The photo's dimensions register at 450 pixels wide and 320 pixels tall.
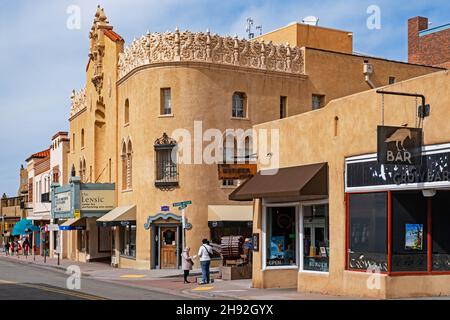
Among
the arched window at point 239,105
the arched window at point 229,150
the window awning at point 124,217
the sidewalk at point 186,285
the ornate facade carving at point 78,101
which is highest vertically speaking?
the ornate facade carving at point 78,101

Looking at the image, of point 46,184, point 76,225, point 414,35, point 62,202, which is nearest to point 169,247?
point 62,202

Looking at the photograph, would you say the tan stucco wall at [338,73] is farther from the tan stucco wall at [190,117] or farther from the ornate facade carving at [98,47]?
the ornate facade carving at [98,47]

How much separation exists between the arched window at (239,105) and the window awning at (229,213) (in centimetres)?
485

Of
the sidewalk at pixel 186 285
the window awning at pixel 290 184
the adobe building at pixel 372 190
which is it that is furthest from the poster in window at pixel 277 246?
the window awning at pixel 290 184

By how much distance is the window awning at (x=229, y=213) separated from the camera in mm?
36219

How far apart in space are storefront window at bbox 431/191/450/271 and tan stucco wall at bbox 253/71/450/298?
387mm

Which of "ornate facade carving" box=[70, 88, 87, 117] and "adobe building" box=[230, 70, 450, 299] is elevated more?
"ornate facade carving" box=[70, 88, 87, 117]

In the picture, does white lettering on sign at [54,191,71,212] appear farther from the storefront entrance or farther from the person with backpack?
the person with backpack

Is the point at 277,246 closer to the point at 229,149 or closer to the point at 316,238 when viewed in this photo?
the point at 316,238

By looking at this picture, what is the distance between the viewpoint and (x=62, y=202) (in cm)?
4559

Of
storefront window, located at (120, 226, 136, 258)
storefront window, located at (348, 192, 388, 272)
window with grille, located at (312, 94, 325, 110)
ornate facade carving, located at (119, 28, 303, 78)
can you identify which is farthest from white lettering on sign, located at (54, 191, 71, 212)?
storefront window, located at (348, 192, 388, 272)

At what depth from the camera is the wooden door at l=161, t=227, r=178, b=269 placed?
36.8m
